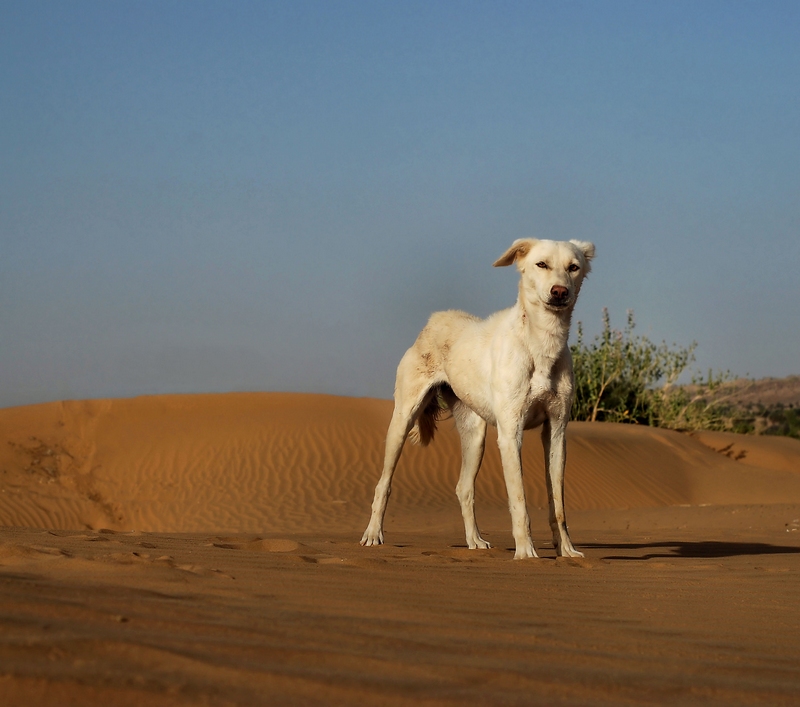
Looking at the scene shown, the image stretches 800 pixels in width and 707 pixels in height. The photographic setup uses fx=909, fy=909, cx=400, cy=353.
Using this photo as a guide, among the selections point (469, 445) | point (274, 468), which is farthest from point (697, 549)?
point (274, 468)

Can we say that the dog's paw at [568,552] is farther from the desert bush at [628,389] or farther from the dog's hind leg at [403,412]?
the desert bush at [628,389]

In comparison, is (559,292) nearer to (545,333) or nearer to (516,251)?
(545,333)

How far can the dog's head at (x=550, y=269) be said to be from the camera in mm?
6355

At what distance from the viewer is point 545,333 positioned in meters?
6.58

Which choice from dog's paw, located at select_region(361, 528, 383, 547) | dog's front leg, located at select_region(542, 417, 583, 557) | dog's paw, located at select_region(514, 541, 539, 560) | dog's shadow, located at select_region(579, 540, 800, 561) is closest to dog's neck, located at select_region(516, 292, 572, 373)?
dog's front leg, located at select_region(542, 417, 583, 557)

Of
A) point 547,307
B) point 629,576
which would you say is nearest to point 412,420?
point 547,307

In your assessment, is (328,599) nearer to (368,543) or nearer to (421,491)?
(368,543)

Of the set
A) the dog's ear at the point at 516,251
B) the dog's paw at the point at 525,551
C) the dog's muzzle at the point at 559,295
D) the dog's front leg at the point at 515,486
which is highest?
the dog's ear at the point at 516,251

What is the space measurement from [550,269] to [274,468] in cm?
1234

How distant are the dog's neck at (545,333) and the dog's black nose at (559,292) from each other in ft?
0.74

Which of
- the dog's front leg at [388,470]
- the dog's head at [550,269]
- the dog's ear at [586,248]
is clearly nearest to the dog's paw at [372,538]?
the dog's front leg at [388,470]

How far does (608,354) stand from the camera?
2461 cm

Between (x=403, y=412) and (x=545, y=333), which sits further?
(x=403, y=412)

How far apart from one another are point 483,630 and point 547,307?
3822mm
